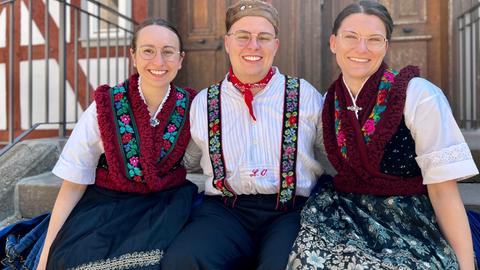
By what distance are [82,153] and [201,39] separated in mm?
2360

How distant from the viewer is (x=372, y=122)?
1796mm

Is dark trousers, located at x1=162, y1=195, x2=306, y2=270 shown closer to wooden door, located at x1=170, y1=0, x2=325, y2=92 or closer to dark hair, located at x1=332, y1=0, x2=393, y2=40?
dark hair, located at x1=332, y1=0, x2=393, y2=40

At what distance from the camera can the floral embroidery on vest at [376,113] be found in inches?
70.6

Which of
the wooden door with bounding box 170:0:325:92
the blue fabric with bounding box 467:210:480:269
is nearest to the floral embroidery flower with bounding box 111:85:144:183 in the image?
the blue fabric with bounding box 467:210:480:269

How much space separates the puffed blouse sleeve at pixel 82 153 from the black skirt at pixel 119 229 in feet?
0.36

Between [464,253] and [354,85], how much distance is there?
77 centimetres

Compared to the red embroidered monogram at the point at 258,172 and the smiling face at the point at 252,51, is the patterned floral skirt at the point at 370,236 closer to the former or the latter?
the red embroidered monogram at the point at 258,172

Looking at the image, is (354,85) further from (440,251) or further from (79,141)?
(79,141)

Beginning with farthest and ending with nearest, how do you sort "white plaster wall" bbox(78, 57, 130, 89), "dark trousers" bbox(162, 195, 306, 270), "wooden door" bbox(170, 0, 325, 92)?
"white plaster wall" bbox(78, 57, 130, 89)
"wooden door" bbox(170, 0, 325, 92)
"dark trousers" bbox(162, 195, 306, 270)

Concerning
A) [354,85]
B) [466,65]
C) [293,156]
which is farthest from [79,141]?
[466,65]

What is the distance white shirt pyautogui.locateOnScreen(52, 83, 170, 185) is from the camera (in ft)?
6.66

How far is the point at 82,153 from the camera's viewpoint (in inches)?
80.5

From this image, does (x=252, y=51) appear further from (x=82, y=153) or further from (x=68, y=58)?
(x=68, y=58)

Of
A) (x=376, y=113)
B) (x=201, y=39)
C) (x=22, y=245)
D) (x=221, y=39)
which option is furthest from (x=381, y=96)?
(x=201, y=39)
